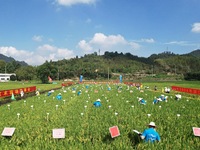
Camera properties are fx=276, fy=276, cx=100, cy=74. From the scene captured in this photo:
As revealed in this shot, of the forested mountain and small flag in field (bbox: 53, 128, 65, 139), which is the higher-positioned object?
the forested mountain

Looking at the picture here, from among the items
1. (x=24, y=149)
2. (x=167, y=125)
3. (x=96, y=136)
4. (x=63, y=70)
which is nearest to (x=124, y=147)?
(x=96, y=136)

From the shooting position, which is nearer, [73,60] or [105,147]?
[105,147]

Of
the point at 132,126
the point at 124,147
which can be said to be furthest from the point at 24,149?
the point at 132,126

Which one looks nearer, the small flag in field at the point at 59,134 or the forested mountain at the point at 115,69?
the small flag in field at the point at 59,134

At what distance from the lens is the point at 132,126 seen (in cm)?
1096

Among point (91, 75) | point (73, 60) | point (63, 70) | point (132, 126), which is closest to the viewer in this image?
point (132, 126)

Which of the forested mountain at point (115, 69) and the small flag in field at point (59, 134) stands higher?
the forested mountain at point (115, 69)

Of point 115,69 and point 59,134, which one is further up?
point 115,69

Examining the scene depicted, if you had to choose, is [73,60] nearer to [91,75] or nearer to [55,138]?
[91,75]

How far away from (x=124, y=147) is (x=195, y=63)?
6244 inches

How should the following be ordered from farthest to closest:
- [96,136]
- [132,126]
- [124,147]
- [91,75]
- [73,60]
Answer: [73,60] → [91,75] → [132,126] → [96,136] → [124,147]

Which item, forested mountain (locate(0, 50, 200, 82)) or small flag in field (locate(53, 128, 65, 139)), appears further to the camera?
forested mountain (locate(0, 50, 200, 82))

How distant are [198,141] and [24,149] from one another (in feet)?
17.2

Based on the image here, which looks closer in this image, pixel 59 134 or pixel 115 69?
pixel 59 134
